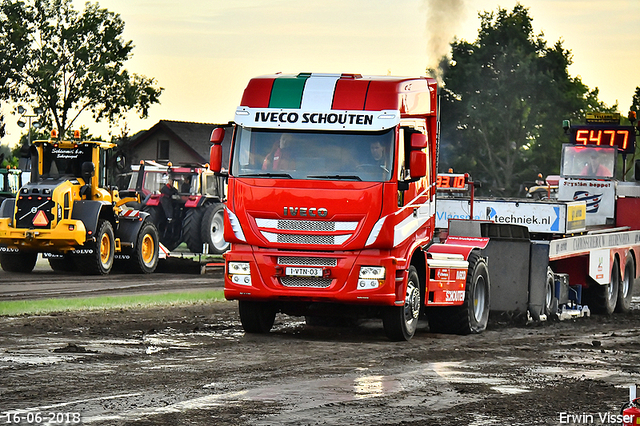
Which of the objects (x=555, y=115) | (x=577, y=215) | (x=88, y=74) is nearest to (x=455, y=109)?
(x=555, y=115)

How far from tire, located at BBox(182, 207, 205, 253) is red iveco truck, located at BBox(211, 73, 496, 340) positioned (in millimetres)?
15668

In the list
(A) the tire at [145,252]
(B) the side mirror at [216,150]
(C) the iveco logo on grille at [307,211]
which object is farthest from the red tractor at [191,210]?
(C) the iveco logo on grille at [307,211]

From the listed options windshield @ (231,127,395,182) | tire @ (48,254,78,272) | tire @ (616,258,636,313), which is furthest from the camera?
tire @ (48,254,78,272)

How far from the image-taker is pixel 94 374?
34.4 feet

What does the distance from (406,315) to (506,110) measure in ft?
207

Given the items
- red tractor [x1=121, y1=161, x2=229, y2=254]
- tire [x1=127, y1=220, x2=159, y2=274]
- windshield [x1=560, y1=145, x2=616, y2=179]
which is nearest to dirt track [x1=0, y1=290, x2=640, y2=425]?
windshield [x1=560, y1=145, x2=616, y2=179]

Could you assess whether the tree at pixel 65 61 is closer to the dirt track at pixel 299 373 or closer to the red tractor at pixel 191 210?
the red tractor at pixel 191 210

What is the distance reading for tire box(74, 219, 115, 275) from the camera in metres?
23.9

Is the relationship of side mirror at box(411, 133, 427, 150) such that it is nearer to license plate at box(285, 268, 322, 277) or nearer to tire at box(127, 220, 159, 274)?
license plate at box(285, 268, 322, 277)

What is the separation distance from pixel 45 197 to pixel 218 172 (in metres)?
10.3

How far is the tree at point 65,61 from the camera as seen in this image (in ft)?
185

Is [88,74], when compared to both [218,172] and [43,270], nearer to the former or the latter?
[43,270]

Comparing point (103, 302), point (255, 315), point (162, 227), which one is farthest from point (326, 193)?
point (162, 227)

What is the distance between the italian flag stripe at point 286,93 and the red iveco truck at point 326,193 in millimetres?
12
